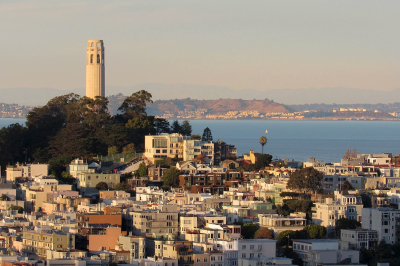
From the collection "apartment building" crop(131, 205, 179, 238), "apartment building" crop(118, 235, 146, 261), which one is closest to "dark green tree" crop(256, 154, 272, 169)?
"apartment building" crop(131, 205, 179, 238)

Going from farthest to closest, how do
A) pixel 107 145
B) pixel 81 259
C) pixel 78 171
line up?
1. pixel 107 145
2. pixel 78 171
3. pixel 81 259

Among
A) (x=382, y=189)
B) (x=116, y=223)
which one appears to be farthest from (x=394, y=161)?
(x=116, y=223)

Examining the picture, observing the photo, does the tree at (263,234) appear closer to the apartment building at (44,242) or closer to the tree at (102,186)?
the apartment building at (44,242)

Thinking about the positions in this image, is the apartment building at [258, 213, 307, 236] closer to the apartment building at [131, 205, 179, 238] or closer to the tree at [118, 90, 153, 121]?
the apartment building at [131, 205, 179, 238]

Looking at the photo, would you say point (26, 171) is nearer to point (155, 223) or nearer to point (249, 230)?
point (155, 223)

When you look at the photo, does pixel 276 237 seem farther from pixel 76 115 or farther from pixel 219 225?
pixel 76 115

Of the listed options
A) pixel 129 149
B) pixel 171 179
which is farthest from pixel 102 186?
pixel 129 149
